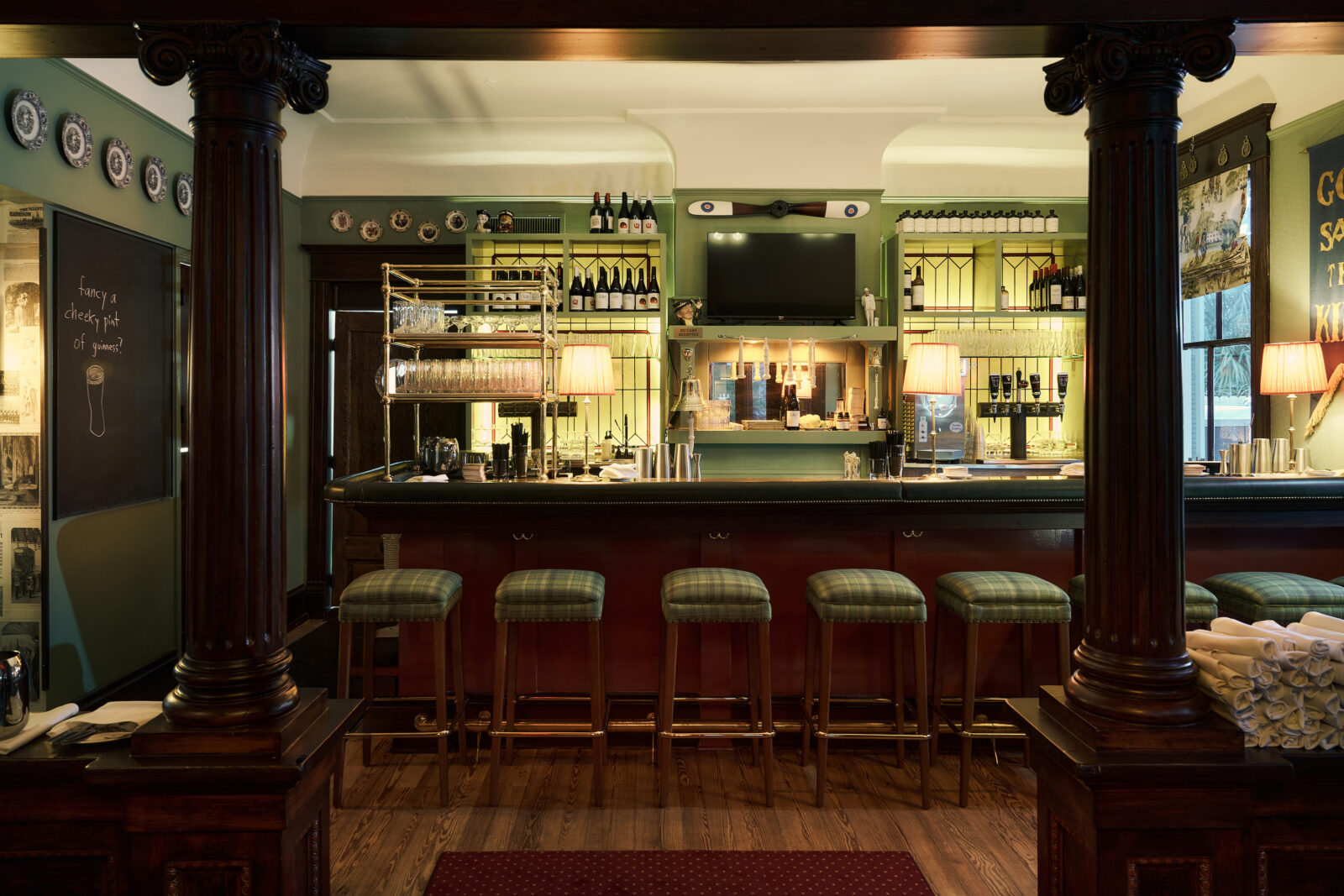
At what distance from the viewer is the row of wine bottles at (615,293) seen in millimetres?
6281

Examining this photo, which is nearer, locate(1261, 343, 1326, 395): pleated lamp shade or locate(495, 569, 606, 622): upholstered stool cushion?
locate(495, 569, 606, 622): upholstered stool cushion

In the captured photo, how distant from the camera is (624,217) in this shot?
6.35 meters

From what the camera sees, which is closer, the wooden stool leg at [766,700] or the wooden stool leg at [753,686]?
the wooden stool leg at [766,700]

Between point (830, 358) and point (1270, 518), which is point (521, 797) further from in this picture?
point (830, 358)

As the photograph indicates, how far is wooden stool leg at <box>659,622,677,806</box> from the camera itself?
10.2 feet

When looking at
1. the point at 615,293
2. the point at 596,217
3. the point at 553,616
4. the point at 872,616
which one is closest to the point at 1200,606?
the point at 872,616

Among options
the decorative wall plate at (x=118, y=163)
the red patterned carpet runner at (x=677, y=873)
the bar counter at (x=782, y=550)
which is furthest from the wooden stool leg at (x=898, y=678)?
the decorative wall plate at (x=118, y=163)

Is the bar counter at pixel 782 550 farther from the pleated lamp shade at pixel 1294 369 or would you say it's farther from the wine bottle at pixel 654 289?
the wine bottle at pixel 654 289

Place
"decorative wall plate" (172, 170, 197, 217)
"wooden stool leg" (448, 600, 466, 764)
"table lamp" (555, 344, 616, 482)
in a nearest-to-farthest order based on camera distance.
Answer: "wooden stool leg" (448, 600, 466, 764) < "table lamp" (555, 344, 616, 482) < "decorative wall plate" (172, 170, 197, 217)

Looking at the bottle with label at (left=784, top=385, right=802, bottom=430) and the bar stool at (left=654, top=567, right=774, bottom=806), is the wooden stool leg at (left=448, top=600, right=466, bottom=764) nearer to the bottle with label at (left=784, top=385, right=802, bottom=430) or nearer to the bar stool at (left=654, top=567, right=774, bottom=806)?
the bar stool at (left=654, top=567, right=774, bottom=806)

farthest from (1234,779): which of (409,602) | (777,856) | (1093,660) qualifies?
(409,602)

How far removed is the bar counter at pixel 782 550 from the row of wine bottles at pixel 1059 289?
9.89 ft

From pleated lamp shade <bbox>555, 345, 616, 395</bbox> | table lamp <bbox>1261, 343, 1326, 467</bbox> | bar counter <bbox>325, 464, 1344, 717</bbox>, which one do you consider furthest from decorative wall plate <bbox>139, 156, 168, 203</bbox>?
table lamp <bbox>1261, 343, 1326, 467</bbox>

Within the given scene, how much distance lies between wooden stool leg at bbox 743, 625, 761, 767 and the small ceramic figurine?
3079 millimetres
